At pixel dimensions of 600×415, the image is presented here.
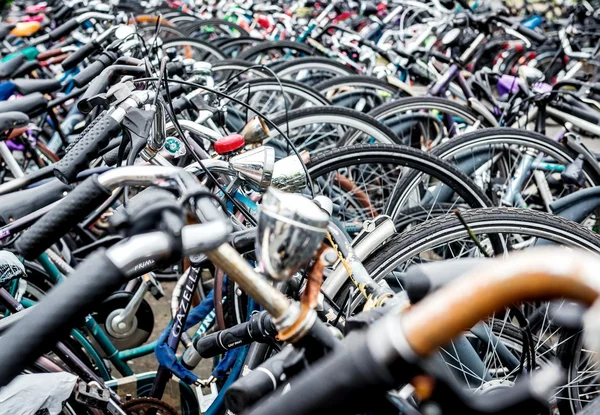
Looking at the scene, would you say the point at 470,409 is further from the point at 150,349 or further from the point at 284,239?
the point at 150,349

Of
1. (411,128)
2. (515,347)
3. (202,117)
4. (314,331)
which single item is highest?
(411,128)

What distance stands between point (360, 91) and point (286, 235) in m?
3.62

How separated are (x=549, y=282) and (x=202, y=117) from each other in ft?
7.15

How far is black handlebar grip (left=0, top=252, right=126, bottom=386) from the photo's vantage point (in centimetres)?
94

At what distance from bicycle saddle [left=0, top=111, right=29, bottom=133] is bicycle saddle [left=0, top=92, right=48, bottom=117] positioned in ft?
0.62

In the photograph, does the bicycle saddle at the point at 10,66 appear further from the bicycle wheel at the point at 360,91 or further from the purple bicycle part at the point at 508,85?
the purple bicycle part at the point at 508,85

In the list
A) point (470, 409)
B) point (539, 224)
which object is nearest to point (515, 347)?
point (539, 224)

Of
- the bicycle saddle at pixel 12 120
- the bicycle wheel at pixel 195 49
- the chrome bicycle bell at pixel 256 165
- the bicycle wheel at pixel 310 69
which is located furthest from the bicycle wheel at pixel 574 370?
the bicycle wheel at pixel 195 49

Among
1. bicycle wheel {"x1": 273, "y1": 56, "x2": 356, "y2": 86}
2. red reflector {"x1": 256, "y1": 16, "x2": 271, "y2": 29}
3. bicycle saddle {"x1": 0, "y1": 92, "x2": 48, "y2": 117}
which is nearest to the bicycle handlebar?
bicycle saddle {"x1": 0, "y1": 92, "x2": 48, "y2": 117}

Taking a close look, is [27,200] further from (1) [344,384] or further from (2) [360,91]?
(2) [360,91]

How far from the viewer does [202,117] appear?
9.05ft

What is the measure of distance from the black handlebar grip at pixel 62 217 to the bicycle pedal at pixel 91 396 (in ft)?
3.05

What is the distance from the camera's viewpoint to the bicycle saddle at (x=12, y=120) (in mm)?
2658

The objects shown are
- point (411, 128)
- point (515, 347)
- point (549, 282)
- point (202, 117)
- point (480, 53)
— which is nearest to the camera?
point (549, 282)
